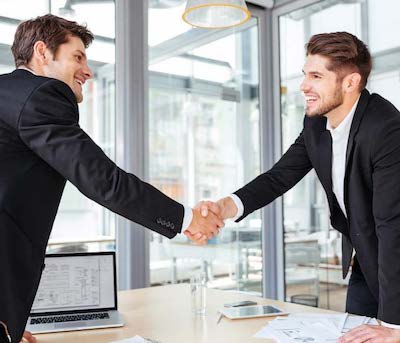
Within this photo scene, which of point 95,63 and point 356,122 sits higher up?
point 95,63

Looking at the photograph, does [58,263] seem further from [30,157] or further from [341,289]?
[341,289]

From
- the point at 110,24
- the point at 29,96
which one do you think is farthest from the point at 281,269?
the point at 29,96

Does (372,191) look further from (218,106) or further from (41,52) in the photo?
(218,106)

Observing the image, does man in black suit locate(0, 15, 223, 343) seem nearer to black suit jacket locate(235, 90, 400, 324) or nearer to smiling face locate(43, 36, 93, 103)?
smiling face locate(43, 36, 93, 103)

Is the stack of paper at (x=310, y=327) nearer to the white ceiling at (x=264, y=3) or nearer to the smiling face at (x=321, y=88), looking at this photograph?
the smiling face at (x=321, y=88)

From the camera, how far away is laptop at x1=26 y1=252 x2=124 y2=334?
2.03m

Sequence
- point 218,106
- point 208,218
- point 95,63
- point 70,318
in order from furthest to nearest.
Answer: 1. point 218,106
2. point 95,63
3. point 208,218
4. point 70,318

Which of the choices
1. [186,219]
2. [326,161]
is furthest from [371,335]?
[326,161]

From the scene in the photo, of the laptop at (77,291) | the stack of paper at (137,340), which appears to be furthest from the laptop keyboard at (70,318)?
the stack of paper at (137,340)

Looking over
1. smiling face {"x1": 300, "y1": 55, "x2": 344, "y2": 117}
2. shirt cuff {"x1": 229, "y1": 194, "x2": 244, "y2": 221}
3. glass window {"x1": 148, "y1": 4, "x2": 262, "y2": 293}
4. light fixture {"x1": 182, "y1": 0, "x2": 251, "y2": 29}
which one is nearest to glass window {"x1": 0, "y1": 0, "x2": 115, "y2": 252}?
glass window {"x1": 148, "y1": 4, "x2": 262, "y2": 293}

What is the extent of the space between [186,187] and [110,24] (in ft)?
8.28

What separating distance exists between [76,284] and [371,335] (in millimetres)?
1151

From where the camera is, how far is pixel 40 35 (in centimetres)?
164

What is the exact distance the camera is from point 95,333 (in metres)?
1.86
